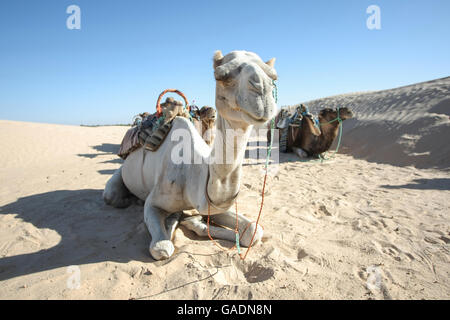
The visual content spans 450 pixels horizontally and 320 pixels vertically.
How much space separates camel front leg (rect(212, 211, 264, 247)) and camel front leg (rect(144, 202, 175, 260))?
56cm

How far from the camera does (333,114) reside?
7.53m

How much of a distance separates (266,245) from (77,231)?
218 centimetres

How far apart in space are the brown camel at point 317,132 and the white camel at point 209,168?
595cm

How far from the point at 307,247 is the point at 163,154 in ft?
5.99

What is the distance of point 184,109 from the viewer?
3381 mm

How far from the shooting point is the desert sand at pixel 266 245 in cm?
184

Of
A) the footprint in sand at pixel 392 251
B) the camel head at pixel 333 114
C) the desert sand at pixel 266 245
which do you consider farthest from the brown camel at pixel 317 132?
the footprint in sand at pixel 392 251

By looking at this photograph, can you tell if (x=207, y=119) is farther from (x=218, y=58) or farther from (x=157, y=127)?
(x=218, y=58)

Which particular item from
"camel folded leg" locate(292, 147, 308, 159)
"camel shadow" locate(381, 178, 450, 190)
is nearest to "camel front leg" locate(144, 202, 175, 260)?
"camel shadow" locate(381, 178, 450, 190)

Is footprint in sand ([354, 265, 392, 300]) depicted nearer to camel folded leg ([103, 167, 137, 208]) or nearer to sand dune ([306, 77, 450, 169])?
camel folded leg ([103, 167, 137, 208])

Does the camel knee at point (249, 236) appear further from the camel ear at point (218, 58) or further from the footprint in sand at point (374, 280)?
the camel ear at point (218, 58)

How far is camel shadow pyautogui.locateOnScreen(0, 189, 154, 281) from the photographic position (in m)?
2.23

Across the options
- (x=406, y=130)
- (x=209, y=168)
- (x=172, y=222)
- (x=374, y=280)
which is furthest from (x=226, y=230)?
(x=406, y=130)

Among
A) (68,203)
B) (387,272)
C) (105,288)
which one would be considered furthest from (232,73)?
(68,203)
